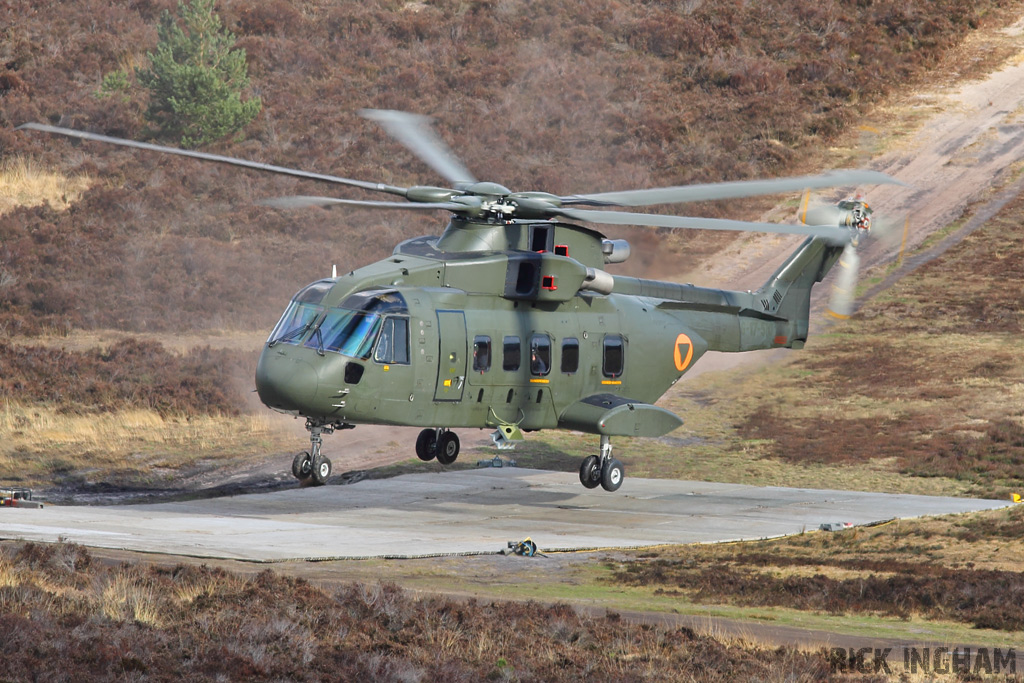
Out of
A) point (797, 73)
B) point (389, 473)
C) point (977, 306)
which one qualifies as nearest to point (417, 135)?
point (389, 473)

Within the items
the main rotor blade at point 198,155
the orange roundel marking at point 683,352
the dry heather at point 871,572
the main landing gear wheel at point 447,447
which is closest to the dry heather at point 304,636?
the dry heather at point 871,572

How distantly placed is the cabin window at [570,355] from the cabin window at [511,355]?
41.7 inches

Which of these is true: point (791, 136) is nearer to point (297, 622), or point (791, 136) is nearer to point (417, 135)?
point (417, 135)

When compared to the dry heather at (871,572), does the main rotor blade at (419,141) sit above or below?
above

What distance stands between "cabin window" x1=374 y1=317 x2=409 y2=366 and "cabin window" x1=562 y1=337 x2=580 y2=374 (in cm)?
353

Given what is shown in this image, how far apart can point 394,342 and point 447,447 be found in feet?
14.0

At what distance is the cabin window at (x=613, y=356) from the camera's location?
939 inches

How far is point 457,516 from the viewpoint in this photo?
74.2 feet

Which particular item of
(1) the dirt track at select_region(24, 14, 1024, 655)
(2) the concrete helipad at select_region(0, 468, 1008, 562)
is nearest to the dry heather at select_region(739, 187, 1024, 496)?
(1) the dirt track at select_region(24, 14, 1024, 655)

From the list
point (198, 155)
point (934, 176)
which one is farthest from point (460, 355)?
point (934, 176)

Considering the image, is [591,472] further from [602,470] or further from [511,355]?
[511,355]

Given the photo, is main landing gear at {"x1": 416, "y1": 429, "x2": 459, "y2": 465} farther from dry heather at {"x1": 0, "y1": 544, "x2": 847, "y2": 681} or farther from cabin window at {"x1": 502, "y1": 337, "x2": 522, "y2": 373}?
dry heather at {"x1": 0, "y1": 544, "x2": 847, "y2": 681}

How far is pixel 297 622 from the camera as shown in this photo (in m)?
12.8

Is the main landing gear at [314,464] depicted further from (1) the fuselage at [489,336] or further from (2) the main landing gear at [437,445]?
(2) the main landing gear at [437,445]
